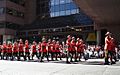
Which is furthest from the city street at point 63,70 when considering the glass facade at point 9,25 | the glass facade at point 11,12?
the glass facade at point 11,12

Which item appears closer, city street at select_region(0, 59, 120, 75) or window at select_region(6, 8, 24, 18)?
city street at select_region(0, 59, 120, 75)

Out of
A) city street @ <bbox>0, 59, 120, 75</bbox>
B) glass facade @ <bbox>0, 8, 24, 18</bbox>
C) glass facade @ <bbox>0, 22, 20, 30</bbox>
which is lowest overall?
city street @ <bbox>0, 59, 120, 75</bbox>

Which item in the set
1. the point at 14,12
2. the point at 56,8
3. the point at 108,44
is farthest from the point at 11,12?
the point at 108,44

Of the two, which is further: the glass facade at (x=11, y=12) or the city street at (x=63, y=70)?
the glass facade at (x=11, y=12)

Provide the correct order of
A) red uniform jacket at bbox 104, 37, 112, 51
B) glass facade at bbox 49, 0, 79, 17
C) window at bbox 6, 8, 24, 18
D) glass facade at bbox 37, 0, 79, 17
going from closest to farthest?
red uniform jacket at bbox 104, 37, 112, 51, glass facade at bbox 49, 0, 79, 17, glass facade at bbox 37, 0, 79, 17, window at bbox 6, 8, 24, 18

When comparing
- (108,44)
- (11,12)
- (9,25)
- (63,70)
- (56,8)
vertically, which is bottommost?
(63,70)

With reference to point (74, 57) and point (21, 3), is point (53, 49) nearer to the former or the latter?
point (74, 57)

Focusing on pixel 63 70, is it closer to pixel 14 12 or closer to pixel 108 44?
pixel 108 44

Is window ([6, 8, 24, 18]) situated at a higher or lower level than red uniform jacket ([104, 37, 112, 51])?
higher

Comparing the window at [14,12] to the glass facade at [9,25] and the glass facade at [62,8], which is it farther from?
the glass facade at [62,8]

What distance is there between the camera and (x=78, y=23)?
52812mm

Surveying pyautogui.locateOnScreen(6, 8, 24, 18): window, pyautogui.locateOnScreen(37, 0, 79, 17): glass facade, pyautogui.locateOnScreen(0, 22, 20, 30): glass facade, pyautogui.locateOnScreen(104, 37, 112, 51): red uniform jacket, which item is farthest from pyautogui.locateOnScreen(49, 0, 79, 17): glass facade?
pyautogui.locateOnScreen(104, 37, 112, 51): red uniform jacket

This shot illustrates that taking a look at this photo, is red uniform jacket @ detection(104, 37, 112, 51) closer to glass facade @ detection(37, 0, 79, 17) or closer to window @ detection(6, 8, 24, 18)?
glass facade @ detection(37, 0, 79, 17)

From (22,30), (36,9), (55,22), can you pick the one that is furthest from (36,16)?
(55,22)
